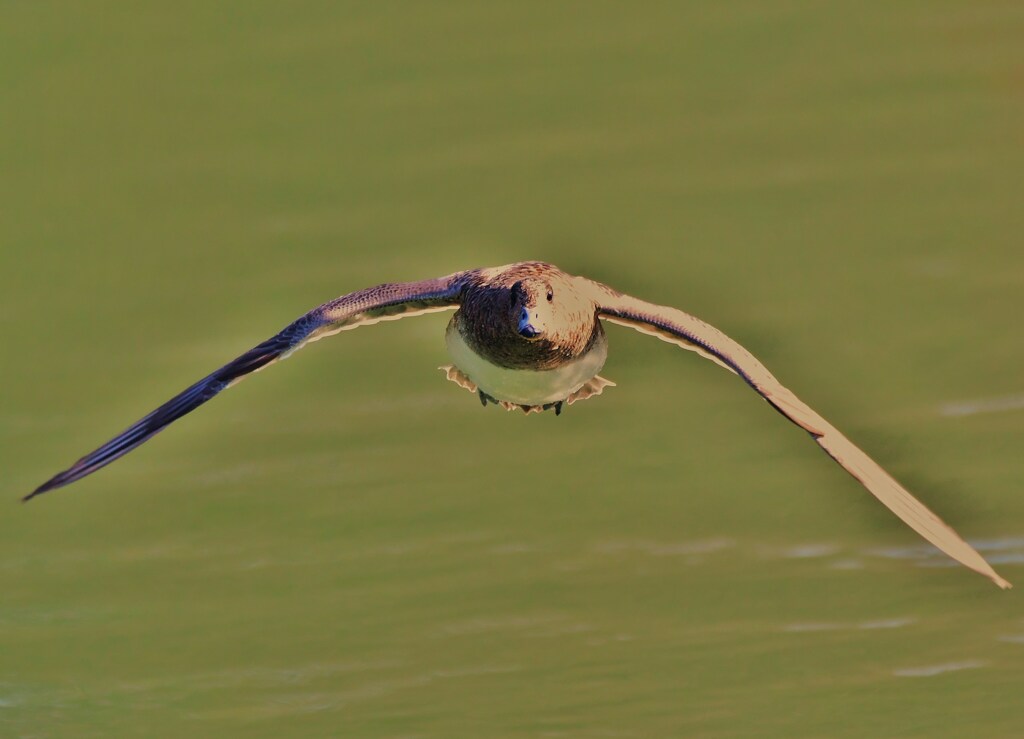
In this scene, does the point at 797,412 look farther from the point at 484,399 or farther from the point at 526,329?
the point at 484,399

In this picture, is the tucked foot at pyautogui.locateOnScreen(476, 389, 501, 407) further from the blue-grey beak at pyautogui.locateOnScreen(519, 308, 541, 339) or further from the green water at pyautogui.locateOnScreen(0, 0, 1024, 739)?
the blue-grey beak at pyautogui.locateOnScreen(519, 308, 541, 339)

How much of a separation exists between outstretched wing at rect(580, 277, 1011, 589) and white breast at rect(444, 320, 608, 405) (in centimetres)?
26

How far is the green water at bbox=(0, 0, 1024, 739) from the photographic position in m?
6.81

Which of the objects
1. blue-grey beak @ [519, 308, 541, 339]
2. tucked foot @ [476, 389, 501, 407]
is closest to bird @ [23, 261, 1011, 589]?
blue-grey beak @ [519, 308, 541, 339]

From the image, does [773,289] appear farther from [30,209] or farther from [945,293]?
[30,209]

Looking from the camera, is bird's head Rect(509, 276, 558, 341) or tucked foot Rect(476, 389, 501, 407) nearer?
bird's head Rect(509, 276, 558, 341)

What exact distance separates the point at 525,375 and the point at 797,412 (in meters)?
1.22

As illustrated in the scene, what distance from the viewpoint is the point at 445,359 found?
22.6ft

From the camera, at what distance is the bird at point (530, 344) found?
5301 millimetres

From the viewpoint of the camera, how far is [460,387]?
6922 millimetres

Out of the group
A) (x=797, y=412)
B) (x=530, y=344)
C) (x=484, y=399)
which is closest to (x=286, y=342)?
(x=530, y=344)

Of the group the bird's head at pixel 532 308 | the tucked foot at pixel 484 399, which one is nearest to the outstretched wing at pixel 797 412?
the bird's head at pixel 532 308

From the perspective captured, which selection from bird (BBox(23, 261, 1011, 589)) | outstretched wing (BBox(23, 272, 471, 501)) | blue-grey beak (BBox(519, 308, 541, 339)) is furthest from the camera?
outstretched wing (BBox(23, 272, 471, 501))

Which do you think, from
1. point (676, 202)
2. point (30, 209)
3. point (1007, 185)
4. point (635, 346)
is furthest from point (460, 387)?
point (1007, 185)
